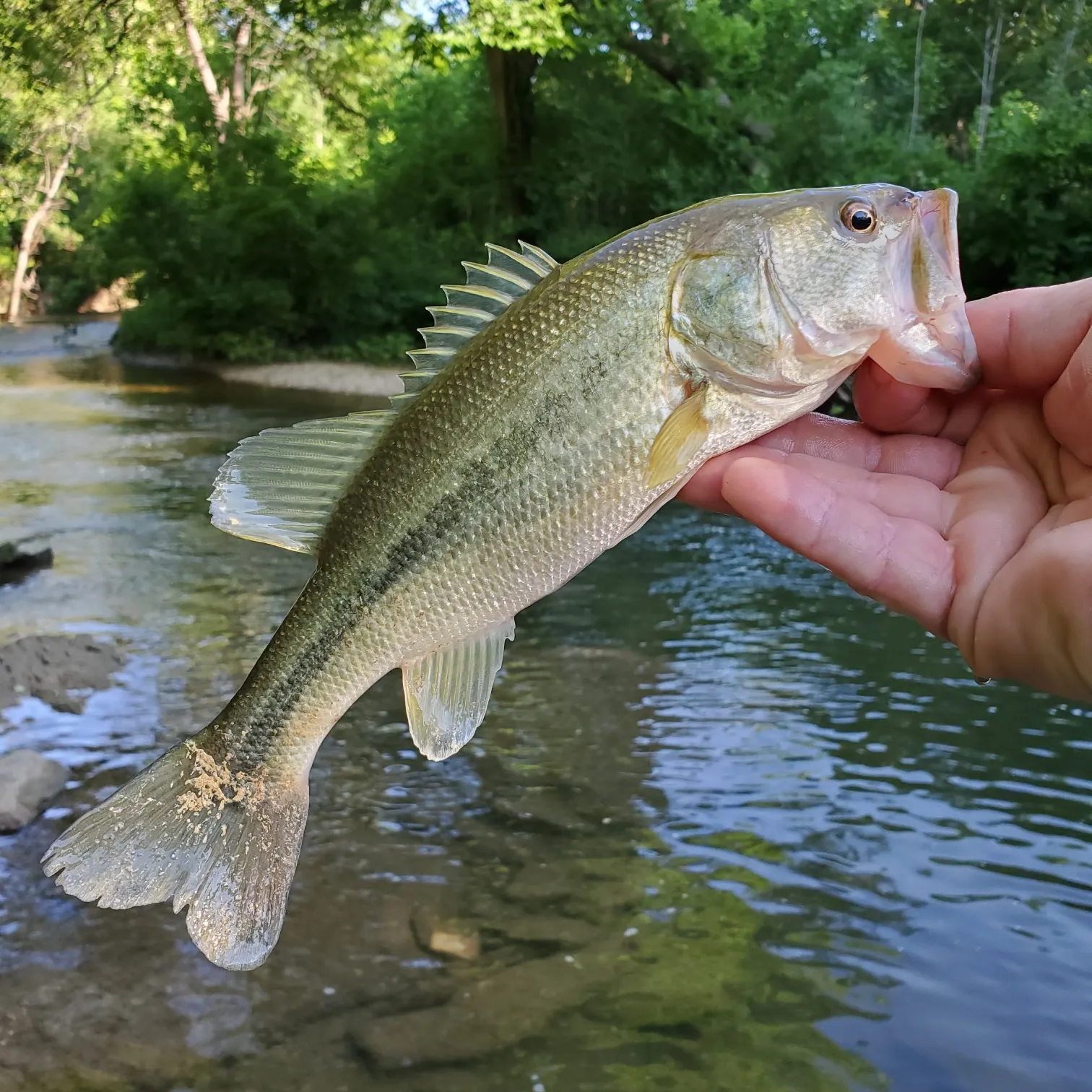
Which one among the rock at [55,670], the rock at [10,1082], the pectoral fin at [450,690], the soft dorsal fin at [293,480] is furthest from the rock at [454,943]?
the rock at [55,670]

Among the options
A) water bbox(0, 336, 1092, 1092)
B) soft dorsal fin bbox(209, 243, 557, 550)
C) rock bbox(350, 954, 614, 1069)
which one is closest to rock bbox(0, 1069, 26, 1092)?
water bbox(0, 336, 1092, 1092)

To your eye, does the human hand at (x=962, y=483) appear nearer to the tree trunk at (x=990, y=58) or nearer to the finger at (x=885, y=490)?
the finger at (x=885, y=490)

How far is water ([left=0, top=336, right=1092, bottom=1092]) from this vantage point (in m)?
4.32

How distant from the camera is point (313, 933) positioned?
4957 millimetres

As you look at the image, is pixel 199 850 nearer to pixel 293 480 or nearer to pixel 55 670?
pixel 293 480

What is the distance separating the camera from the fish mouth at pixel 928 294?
8.21 feet

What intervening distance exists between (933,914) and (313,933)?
122 inches

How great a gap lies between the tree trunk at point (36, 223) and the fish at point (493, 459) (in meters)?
47.7

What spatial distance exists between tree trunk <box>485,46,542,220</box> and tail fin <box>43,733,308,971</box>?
27.1 meters

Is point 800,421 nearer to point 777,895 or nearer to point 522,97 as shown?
point 777,895

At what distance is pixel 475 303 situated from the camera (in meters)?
2.71

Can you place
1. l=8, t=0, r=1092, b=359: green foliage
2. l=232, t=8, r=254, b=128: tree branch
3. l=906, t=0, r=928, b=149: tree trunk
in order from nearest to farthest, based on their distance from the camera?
l=8, t=0, r=1092, b=359: green foliage < l=906, t=0, r=928, b=149: tree trunk < l=232, t=8, r=254, b=128: tree branch

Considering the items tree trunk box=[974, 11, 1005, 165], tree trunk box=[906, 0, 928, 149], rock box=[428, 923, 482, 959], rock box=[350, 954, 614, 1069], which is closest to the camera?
rock box=[350, 954, 614, 1069]

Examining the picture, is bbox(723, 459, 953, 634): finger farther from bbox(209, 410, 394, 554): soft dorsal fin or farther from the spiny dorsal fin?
bbox(209, 410, 394, 554): soft dorsal fin
